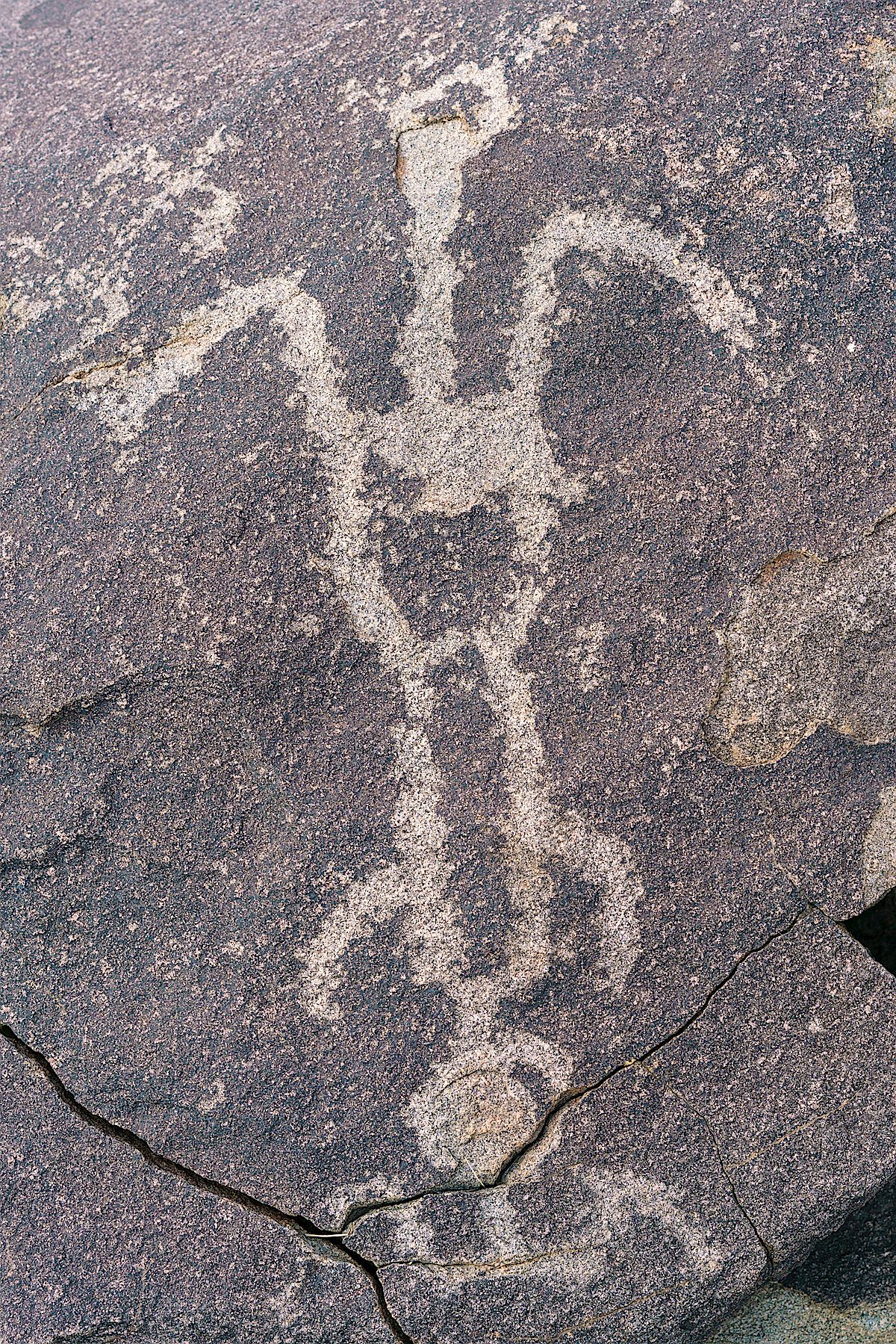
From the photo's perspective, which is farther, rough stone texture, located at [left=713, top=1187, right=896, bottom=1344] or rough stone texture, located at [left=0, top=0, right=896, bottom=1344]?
rough stone texture, located at [left=713, top=1187, right=896, bottom=1344]

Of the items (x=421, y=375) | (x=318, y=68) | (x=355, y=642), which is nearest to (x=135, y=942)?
(x=355, y=642)

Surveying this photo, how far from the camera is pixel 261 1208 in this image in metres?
1.05

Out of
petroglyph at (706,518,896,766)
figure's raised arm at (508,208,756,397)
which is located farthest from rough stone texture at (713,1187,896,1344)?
figure's raised arm at (508,208,756,397)

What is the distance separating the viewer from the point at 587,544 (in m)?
1.04

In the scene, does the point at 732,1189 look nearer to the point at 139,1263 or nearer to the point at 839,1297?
the point at 839,1297

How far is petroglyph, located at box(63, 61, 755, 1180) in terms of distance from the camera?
1021 millimetres

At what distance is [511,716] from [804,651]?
1.04 feet

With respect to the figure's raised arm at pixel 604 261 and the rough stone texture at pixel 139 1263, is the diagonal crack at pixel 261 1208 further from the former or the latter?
the figure's raised arm at pixel 604 261

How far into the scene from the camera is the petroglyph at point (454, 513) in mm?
1021

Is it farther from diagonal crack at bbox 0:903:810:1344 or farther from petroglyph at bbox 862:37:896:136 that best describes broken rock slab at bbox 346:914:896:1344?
petroglyph at bbox 862:37:896:136

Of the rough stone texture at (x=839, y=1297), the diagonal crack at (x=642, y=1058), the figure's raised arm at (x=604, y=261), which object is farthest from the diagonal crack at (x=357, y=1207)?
the figure's raised arm at (x=604, y=261)


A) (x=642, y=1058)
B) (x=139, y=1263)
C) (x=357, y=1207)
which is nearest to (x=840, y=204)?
(x=642, y=1058)

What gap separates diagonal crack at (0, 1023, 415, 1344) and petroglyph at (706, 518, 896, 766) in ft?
2.20

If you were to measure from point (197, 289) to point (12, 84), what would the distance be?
1.50 ft
